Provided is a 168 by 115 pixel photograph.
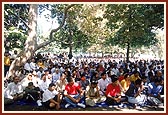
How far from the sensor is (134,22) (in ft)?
39.0

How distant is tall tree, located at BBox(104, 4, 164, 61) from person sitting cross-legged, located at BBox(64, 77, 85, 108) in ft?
9.59

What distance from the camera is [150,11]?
10.9 meters

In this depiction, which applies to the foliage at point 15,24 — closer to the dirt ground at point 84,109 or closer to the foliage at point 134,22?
the foliage at point 134,22

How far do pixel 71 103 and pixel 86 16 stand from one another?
4479mm

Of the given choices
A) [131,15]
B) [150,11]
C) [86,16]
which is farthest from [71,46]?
[150,11]

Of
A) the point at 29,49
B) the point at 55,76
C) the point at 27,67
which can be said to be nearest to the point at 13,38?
the point at 29,49

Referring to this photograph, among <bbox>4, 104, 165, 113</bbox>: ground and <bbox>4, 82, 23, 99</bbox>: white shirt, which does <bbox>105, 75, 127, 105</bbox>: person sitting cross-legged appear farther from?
Result: <bbox>4, 82, 23, 99</bbox>: white shirt

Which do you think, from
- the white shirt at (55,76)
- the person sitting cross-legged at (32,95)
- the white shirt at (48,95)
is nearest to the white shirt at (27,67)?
the white shirt at (55,76)

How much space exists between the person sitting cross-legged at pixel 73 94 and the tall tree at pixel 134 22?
2.92m

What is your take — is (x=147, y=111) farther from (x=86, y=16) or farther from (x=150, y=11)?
(x=86, y=16)

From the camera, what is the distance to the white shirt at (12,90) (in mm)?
8617

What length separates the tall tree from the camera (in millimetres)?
10867

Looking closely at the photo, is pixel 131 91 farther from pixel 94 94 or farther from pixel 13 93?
pixel 13 93

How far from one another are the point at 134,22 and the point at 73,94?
4.28 m
